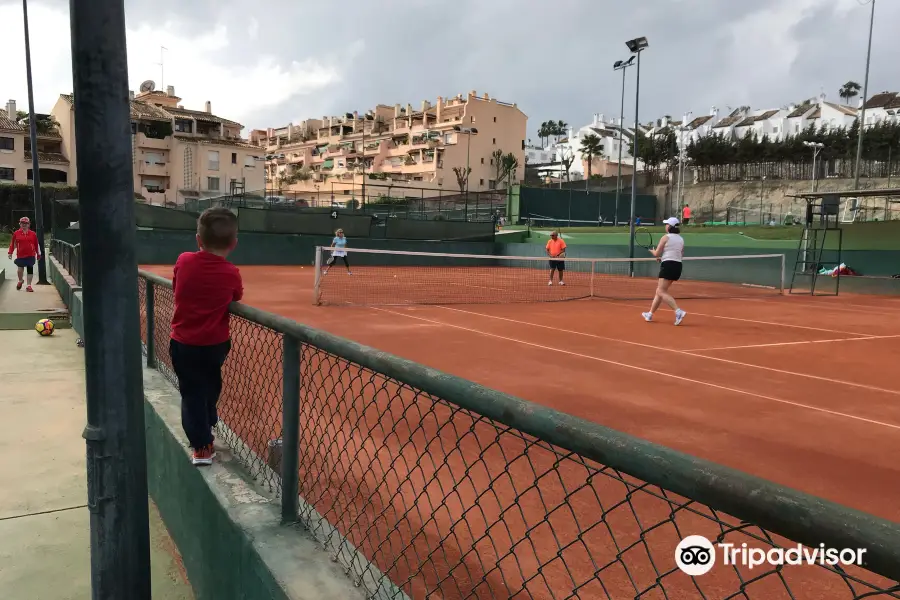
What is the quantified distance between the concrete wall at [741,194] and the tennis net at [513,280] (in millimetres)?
22308

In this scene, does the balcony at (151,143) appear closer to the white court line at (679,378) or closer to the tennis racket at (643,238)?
the tennis racket at (643,238)

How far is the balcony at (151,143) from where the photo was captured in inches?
2386

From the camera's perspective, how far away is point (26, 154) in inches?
2271

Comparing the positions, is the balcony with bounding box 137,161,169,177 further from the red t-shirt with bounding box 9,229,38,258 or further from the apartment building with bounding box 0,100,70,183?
the red t-shirt with bounding box 9,229,38,258

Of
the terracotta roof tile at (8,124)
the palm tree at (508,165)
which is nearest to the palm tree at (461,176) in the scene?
the palm tree at (508,165)

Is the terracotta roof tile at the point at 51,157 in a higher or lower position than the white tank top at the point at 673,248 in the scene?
higher

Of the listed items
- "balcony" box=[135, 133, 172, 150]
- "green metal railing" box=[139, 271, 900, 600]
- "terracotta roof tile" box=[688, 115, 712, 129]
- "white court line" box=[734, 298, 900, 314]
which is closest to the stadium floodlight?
"white court line" box=[734, 298, 900, 314]

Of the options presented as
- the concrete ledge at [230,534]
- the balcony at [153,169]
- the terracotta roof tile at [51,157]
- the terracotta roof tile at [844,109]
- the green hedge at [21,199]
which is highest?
the terracotta roof tile at [844,109]

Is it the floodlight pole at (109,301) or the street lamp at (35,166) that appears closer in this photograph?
the floodlight pole at (109,301)

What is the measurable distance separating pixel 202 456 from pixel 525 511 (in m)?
1.76

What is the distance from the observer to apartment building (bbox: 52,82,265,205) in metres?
60.7

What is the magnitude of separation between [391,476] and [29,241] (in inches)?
576

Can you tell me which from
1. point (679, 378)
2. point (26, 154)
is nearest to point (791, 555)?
point (679, 378)

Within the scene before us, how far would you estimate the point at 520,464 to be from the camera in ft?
14.4
